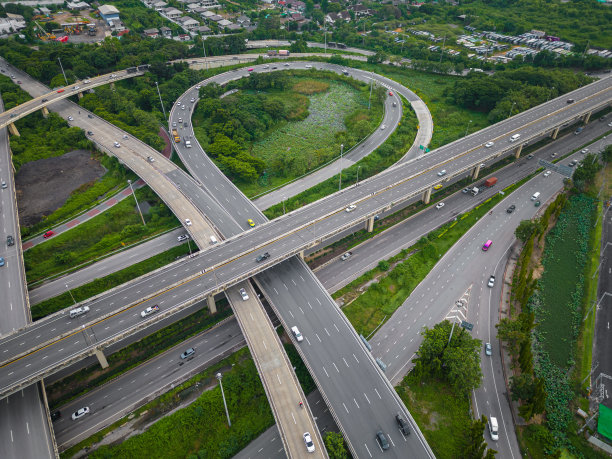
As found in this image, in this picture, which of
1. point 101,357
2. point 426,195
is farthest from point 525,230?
point 101,357

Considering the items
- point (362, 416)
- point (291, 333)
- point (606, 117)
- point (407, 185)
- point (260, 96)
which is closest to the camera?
point (362, 416)

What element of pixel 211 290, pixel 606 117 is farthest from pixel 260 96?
pixel 606 117

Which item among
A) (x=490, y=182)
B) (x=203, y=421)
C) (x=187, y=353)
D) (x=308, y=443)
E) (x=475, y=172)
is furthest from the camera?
(x=475, y=172)

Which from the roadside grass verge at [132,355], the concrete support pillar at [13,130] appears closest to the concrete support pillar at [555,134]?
the roadside grass verge at [132,355]

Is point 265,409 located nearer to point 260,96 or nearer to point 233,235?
point 233,235

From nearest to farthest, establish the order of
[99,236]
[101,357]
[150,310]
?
[101,357] → [150,310] → [99,236]

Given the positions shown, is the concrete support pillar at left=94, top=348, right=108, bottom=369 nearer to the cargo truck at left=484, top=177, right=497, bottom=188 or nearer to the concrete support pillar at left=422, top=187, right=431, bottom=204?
the concrete support pillar at left=422, top=187, right=431, bottom=204

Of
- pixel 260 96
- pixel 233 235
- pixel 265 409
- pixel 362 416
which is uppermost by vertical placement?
pixel 260 96

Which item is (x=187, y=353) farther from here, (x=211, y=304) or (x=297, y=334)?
(x=297, y=334)
